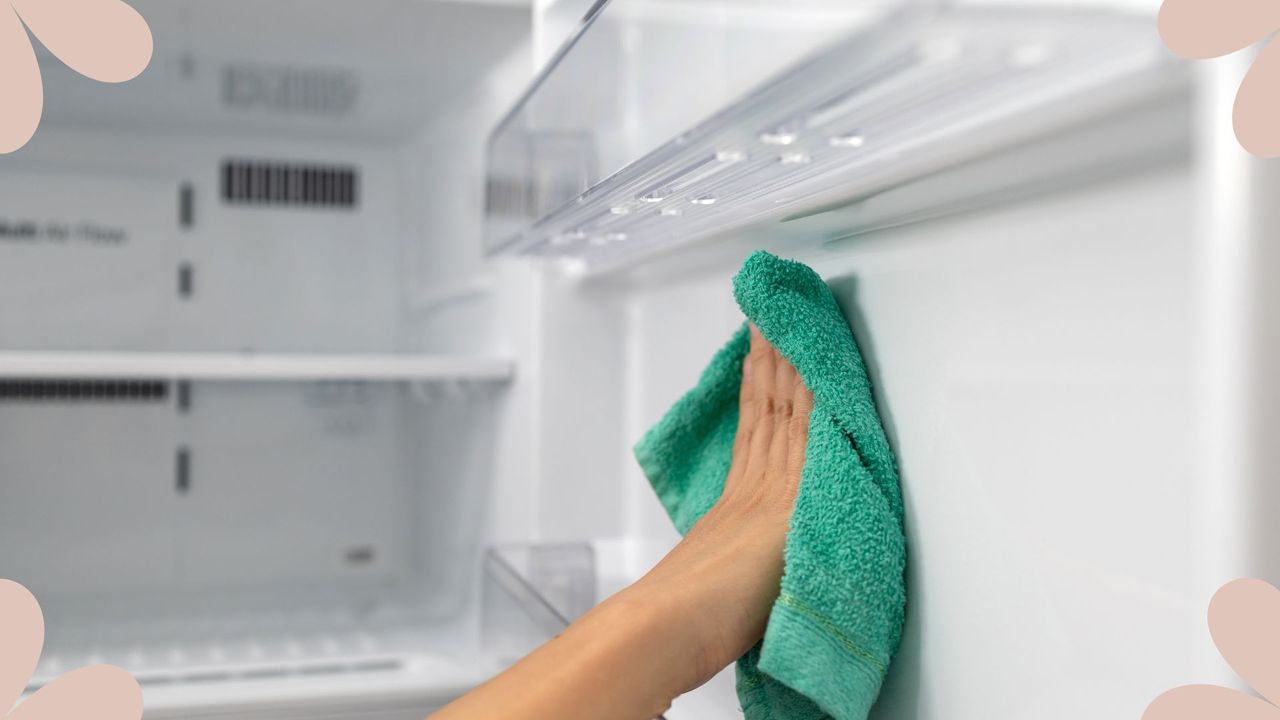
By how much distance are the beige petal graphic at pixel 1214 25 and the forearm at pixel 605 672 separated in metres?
0.28

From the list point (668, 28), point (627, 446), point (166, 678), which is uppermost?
point (668, 28)

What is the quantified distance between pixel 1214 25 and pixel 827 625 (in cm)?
26

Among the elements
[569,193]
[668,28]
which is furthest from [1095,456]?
[569,193]

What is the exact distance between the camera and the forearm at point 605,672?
426mm

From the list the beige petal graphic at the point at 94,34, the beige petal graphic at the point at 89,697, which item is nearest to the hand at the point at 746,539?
the beige petal graphic at the point at 89,697

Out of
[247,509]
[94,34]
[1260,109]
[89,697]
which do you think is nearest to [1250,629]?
[1260,109]

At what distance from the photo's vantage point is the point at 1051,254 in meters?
0.37

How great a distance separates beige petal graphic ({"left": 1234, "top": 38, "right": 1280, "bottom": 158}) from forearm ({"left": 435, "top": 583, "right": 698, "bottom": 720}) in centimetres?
28

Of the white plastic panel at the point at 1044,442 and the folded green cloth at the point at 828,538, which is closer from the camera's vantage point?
the white plastic panel at the point at 1044,442

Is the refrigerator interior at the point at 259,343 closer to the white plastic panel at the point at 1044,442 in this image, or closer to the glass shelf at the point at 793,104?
the glass shelf at the point at 793,104

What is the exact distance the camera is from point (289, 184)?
A: 4.49 feet

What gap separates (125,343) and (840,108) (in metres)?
1.19

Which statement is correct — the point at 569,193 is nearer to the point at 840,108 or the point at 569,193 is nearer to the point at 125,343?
the point at 840,108

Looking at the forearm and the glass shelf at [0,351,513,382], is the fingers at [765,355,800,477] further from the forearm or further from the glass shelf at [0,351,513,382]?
the glass shelf at [0,351,513,382]
